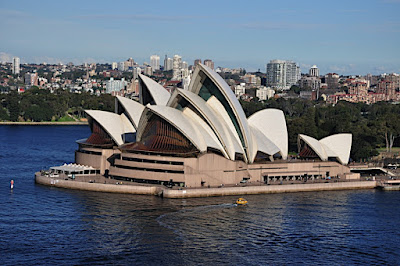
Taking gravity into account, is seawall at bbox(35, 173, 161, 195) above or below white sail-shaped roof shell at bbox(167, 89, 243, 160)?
below

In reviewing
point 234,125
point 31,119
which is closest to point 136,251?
point 234,125

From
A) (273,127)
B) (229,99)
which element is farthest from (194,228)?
(273,127)

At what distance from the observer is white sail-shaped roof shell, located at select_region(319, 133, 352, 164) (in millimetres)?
69250

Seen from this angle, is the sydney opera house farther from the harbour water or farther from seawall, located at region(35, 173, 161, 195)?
the harbour water

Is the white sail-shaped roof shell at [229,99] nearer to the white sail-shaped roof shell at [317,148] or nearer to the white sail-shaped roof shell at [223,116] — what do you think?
the white sail-shaped roof shell at [223,116]

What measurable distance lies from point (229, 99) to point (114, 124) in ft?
42.7

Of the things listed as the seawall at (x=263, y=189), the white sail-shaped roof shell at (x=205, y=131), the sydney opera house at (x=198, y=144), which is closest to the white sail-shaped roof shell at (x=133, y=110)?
the sydney opera house at (x=198, y=144)

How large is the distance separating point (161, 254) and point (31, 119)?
113 m

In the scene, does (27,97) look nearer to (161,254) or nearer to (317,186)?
(317,186)

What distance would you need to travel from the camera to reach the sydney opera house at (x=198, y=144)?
5934 cm

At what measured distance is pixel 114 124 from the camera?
2675 inches

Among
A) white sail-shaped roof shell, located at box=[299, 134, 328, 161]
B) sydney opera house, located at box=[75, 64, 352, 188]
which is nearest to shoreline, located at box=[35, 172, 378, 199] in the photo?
sydney opera house, located at box=[75, 64, 352, 188]

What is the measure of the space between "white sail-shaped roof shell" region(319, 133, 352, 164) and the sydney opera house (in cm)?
10

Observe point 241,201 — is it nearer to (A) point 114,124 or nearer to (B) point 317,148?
(B) point 317,148
